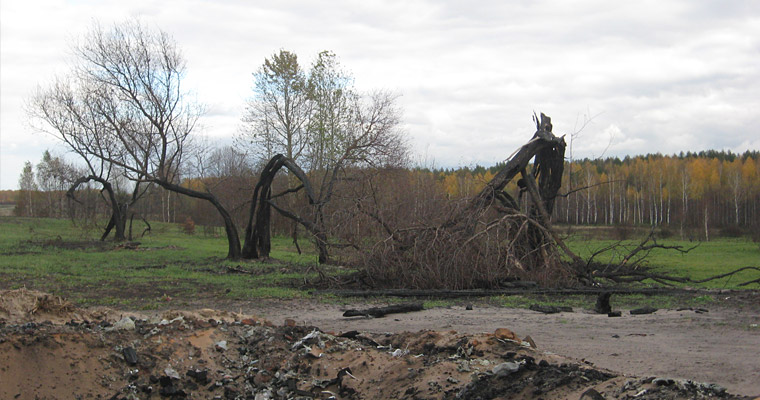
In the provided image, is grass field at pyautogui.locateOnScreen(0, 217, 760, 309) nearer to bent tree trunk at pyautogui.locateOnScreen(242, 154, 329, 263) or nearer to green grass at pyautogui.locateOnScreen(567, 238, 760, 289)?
green grass at pyautogui.locateOnScreen(567, 238, 760, 289)

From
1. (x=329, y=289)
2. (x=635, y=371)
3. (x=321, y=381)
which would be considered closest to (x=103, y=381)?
(x=321, y=381)

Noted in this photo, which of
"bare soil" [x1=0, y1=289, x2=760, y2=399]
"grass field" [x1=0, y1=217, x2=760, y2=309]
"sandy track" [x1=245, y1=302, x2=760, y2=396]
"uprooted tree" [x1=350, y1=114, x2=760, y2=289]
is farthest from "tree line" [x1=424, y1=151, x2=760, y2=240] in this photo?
"bare soil" [x1=0, y1=289, x2=760, y2=399]

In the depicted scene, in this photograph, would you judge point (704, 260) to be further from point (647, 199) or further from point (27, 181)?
point (27, 181)

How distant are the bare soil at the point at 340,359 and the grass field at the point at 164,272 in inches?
139

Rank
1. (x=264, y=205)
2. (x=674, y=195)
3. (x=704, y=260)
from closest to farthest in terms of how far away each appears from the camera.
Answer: (x=264, y=205) → (x=704, y=260) → (x=674, y=195)

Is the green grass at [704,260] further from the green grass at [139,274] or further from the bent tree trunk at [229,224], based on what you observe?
the bent tree trunk at [229,224]

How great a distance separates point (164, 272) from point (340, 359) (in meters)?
11.9

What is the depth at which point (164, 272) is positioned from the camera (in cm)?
1702

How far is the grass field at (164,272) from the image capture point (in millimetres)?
12367

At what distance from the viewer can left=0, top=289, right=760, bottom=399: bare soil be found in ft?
17.0

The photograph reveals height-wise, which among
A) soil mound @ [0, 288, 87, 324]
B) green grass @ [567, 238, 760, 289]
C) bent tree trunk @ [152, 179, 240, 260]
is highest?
bent tree trunk @ [152, 179, 240, 260]

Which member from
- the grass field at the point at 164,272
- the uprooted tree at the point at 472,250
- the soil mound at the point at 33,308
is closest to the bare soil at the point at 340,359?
the soil mound at the point at 33,308

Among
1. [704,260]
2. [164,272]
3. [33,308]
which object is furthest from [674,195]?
[33,308]

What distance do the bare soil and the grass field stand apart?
354 centimetres
